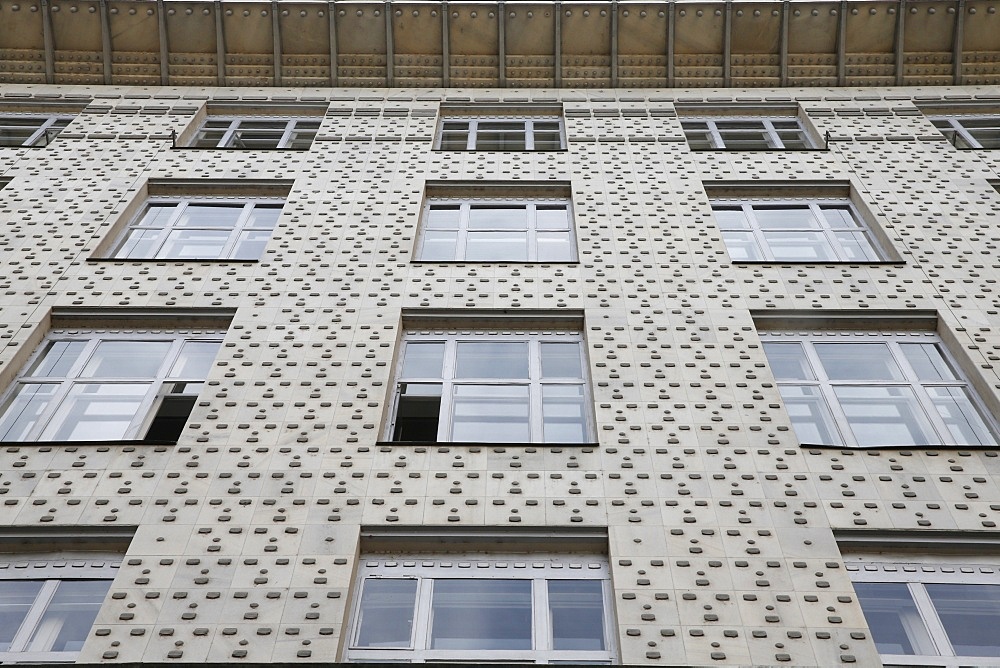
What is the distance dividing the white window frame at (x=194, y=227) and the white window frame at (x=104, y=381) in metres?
1.09

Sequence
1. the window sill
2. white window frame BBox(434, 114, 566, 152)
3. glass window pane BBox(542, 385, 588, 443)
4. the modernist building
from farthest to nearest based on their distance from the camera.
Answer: white window frame BBox(434, 114, 566, 152) → glass window pane BBox(542, 385, 588, 443) → the window sill → the modernist building

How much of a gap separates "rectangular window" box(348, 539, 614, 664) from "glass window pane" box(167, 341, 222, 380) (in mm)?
2907

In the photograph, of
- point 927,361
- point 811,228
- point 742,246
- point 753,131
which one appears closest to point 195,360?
point 742,246

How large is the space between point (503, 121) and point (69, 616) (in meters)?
9.26

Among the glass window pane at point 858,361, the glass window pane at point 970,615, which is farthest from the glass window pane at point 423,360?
the glass window pane at point 970,615

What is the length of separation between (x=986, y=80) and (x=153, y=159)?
11628 millimetres

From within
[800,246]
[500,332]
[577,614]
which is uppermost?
[800,246]

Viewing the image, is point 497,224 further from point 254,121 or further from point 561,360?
point 254,121

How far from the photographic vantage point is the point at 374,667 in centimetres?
518

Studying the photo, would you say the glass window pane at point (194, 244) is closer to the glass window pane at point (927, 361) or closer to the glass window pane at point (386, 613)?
the glass window pane at point (386, 613)

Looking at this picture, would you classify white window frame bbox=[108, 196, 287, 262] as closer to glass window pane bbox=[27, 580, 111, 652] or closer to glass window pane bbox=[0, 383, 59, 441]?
glass window pane bbox=[0, 383, 59, 441]

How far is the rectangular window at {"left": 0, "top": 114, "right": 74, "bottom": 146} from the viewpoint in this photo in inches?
504

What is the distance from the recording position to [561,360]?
28.7 feet

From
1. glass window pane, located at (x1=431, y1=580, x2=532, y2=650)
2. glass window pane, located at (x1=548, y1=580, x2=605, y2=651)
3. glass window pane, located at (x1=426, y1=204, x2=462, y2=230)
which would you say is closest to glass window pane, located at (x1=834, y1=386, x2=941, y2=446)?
glass window pane, located at (x1=548, y1=580, x2=605, y2=651)
